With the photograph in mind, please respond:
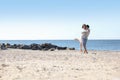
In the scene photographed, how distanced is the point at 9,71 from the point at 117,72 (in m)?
3.85

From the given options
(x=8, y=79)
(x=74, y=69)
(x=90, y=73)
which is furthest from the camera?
(x=74, y=69)

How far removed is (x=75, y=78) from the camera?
1133 centimetres

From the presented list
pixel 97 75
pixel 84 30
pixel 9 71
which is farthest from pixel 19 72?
pixel 84 30

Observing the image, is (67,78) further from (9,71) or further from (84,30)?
(84,30)

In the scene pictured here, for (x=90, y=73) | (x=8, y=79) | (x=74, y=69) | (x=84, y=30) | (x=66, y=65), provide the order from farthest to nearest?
(x=84, y=30)
(x=66, y=65)
(x=74, y=69)
(x=90, y=73)
(x=8, y=79)

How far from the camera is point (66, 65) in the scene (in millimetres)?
14109

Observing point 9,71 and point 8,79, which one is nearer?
point 8,79

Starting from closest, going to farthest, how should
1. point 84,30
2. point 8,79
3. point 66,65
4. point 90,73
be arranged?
1. point 8,79
2. point 90,73
3. point 66,65
4. point 84,30

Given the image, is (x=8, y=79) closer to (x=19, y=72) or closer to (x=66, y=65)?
(x=19, y=72)

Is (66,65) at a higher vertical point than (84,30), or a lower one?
lower

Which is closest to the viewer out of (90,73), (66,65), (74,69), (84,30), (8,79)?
(8,79)

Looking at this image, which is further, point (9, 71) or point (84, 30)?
point (84, 30)

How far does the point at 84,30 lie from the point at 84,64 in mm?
6469

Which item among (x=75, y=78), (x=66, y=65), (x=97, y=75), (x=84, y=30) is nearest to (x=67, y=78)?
(x=75, y=78)
